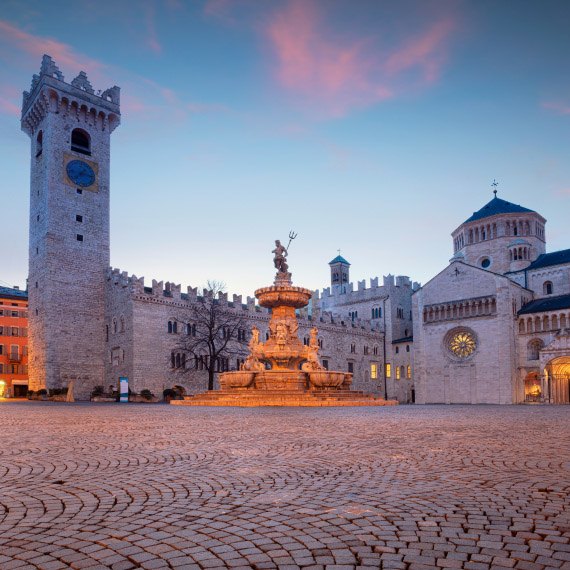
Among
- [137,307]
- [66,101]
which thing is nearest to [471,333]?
[137,307]

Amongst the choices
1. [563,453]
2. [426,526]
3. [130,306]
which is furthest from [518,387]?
[426,526]

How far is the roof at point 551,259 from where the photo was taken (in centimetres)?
5822

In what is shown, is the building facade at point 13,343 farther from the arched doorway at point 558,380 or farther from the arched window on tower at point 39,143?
the arched doorway at point 558,380

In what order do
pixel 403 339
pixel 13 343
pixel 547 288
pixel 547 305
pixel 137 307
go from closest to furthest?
pixel 137 307
pixel 547 305
pixel 547 288
pixel 13 343
pixel 403 339

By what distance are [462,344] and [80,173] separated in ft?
137

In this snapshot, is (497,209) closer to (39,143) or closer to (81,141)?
(81,141)

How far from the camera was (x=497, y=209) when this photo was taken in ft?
223

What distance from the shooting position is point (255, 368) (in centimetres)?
2895

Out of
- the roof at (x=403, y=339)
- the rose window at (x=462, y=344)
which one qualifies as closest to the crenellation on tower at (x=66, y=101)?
the rose window at (x=462, y=344)

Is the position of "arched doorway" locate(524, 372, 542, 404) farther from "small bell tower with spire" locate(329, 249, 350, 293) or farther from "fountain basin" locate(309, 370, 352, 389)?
"small bell tower with spire" locate(329, 249, 350, 293)

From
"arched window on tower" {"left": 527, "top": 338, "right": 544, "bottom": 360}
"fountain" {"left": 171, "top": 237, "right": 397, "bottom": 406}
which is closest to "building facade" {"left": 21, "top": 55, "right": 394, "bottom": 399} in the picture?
"fountain" {"left": 171, "top": 237, "right": 397, "bottom": 406}

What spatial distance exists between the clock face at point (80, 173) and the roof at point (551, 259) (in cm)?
4692

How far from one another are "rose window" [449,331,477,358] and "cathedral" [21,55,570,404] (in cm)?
11

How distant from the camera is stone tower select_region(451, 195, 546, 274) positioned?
6475 centimetres
